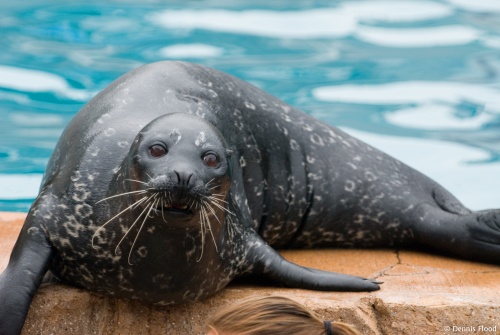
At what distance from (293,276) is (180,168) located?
4.27ft

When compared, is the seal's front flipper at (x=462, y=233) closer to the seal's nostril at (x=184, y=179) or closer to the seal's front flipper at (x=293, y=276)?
the seal's front flipper at (x=293, y=276)

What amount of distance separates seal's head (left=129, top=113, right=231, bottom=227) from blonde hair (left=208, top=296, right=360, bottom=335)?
1129 millimetres

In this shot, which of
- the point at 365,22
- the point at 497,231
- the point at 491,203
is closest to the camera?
the point at 497,231

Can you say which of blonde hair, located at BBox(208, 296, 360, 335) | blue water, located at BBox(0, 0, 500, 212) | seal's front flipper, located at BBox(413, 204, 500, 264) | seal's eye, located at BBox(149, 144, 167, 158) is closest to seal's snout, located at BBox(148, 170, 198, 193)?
seal's eye, located at BBox(149, 144, 167, 158)

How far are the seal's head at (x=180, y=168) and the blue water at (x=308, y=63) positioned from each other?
154 inches

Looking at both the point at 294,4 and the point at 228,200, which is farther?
the point at 294,4

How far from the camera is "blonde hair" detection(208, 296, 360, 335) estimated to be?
3395mm

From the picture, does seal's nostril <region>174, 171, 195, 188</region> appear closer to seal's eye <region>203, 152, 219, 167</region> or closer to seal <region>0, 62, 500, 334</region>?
seal <region>0, 62, 500, 334</region>

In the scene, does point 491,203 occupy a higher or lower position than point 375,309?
lower

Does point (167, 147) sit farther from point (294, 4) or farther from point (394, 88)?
point (294, 4)

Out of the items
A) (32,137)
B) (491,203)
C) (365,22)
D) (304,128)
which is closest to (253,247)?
(304,128)

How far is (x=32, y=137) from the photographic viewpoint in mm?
9805

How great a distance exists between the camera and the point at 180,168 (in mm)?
4594

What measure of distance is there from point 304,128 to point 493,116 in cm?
491
